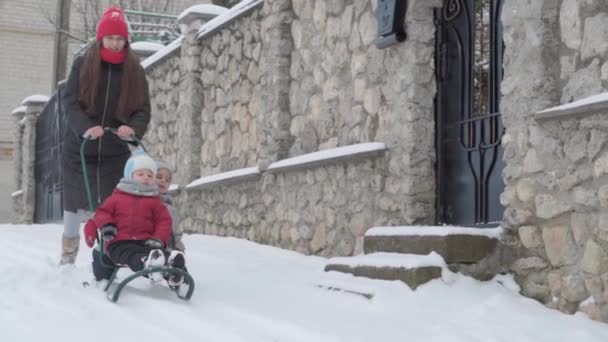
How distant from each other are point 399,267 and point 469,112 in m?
1.27

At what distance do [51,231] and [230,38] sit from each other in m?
3.16

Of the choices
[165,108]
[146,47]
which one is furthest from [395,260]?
[146,47]

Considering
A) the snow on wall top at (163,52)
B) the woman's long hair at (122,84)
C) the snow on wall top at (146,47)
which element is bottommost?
the woman's long hair at (122,84)

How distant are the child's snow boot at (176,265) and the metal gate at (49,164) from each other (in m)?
9.80

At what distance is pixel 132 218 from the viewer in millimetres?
4324

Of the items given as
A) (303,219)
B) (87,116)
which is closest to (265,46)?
(303,219)

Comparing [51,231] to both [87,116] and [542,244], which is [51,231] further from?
[542,244]

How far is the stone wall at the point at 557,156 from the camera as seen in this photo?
375cm

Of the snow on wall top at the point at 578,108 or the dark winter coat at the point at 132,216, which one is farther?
the dark winter coat at the point at 132,216

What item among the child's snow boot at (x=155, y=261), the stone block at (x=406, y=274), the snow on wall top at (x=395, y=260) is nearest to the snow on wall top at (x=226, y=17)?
the snow on wall top at (x=395, y=260)

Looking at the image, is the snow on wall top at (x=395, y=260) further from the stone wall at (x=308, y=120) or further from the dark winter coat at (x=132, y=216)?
the dark winter coat at (x=132, y=216)

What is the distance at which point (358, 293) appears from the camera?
4324 millimetres

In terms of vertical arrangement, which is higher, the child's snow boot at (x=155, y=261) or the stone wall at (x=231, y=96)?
the stone wall at (x=231, y=96)

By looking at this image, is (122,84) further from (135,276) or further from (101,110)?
(135,276)
